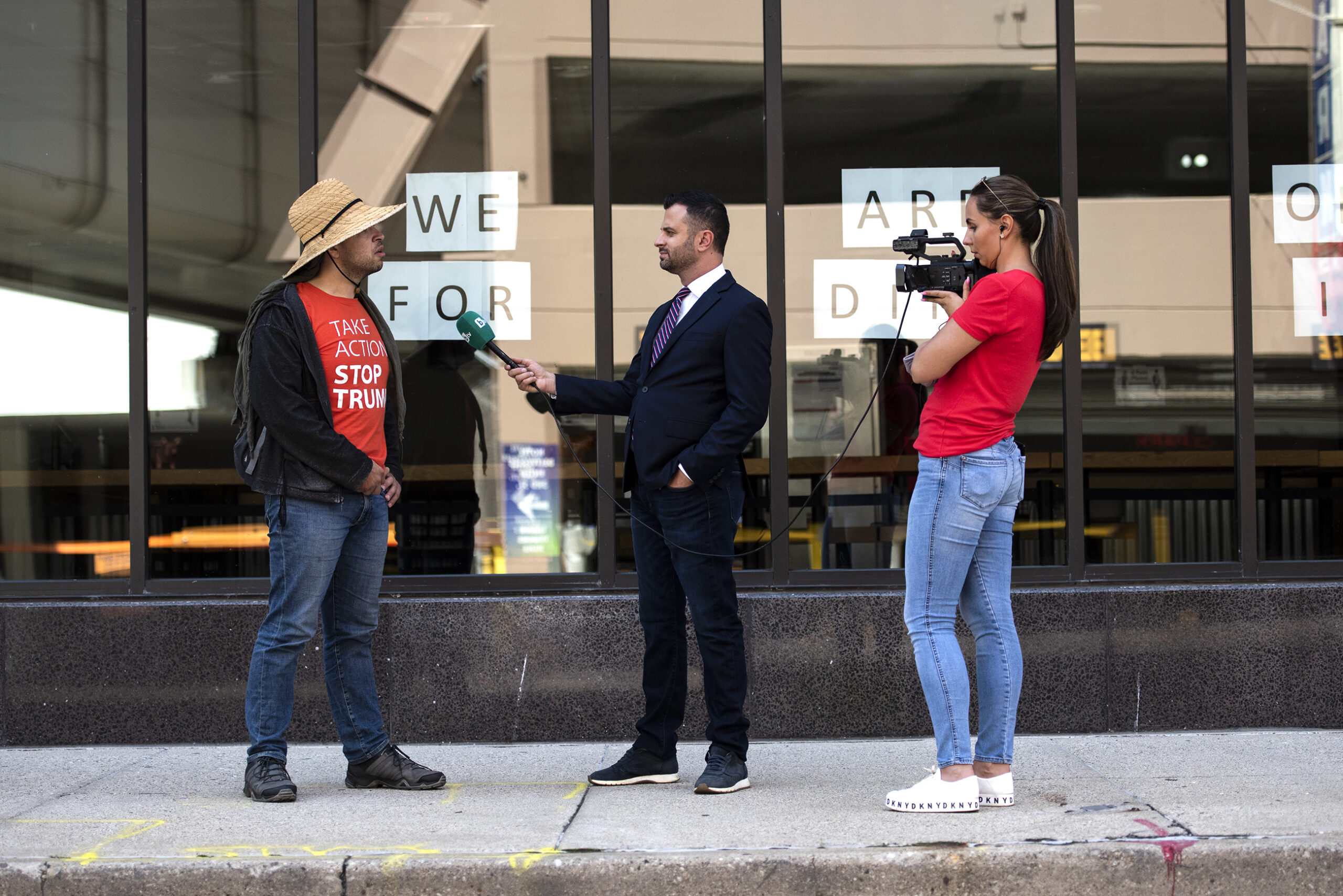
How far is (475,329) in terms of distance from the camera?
4371mm

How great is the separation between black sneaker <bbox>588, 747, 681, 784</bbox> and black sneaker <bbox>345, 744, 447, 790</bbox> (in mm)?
567

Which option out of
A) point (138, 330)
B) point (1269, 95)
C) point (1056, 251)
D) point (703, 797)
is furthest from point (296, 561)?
point (1269, 95)

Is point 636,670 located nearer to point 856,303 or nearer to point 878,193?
point 856,303

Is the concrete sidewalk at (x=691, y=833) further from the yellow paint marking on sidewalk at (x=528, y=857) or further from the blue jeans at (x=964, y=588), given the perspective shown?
the blue jeans at (x=964, y=588)

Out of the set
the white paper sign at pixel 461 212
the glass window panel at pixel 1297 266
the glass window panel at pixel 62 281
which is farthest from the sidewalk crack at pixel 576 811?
the glass window panel at pixel 1297 266

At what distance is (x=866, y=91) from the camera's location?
5961 mm

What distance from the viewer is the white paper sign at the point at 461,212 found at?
5926 millimetres

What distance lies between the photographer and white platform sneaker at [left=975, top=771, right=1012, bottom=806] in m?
4.05

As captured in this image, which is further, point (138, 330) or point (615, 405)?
point (138, 330)

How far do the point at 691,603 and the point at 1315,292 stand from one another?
11.6ft

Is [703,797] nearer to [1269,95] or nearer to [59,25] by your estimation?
[1269,95]

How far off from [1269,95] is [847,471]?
2.55 metres

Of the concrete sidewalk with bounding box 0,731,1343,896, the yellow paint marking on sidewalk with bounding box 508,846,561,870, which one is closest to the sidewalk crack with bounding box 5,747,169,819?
the concrete sidewalk with bounding box 0,731,1343,896

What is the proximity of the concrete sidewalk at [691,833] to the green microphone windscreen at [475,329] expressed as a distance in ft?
5.10
